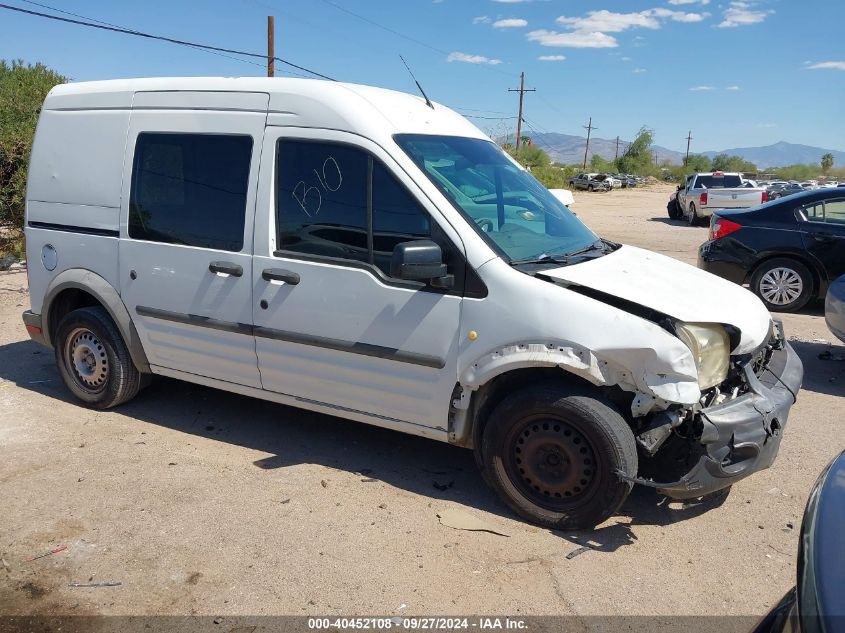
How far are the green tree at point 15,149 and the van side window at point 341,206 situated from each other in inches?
365

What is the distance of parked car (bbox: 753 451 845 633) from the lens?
5.33ft

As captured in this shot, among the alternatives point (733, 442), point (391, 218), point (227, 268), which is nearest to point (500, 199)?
point (391, 218)

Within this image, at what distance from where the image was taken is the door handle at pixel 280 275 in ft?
14.1

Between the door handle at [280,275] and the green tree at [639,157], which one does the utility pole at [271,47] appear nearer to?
the door handle at [280,275]

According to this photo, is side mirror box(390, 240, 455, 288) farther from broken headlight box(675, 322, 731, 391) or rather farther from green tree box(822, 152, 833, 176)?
green tree box(822, 152, 833, 176)

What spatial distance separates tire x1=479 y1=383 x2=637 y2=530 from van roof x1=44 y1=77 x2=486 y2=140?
1745mm

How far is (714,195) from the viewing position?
925 inches

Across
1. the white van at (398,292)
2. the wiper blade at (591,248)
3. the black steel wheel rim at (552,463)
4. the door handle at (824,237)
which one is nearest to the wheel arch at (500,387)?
the white van at (398,292)

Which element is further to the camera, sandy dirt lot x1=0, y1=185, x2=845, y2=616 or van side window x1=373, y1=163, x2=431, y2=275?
van side window x1=373, y1=163, x2=431, y2=275

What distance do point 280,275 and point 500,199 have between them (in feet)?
4.56

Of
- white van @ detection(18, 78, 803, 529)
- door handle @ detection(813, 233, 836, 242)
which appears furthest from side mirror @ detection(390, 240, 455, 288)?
door handle @ detection(813, 233, 836, 242)

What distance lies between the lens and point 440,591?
132 inches

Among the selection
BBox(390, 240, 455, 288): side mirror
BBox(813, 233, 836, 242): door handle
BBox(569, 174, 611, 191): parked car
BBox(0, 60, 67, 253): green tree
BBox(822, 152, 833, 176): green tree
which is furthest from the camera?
BBox(822, 152, 833, 176): green tree

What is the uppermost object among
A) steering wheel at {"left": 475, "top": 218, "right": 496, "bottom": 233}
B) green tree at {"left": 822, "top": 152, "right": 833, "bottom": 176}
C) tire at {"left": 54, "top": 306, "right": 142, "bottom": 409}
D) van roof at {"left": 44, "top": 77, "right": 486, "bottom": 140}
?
green tree at {"left": 822, "top": 152, "right": 833, "bottom": 176}
